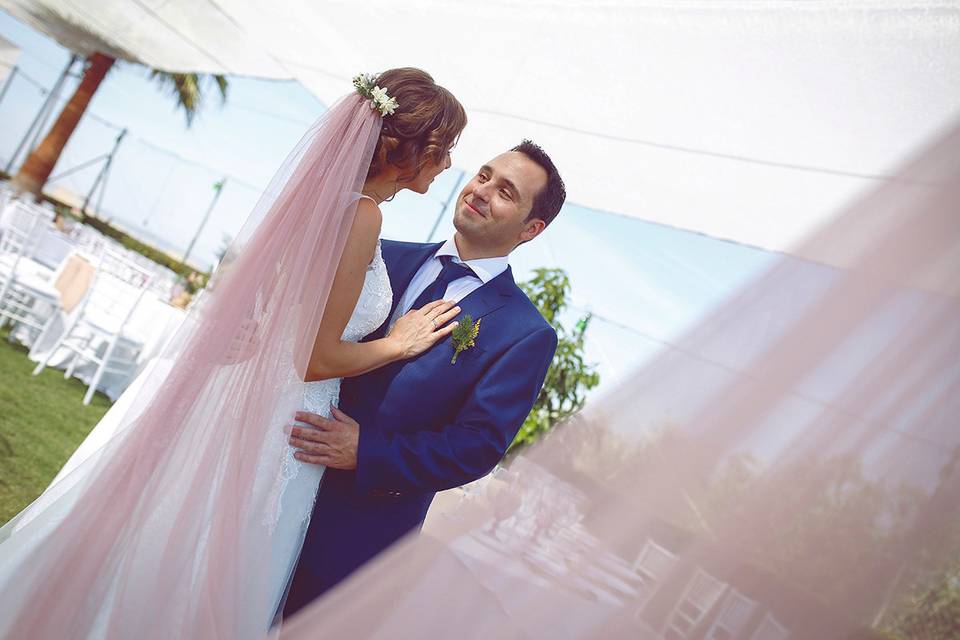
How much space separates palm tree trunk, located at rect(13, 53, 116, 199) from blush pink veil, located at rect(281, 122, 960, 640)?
45.4 ft

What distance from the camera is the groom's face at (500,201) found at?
2.12 meters

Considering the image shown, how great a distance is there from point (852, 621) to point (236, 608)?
1310 millimetres

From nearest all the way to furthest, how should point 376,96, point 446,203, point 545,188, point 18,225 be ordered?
point 376,96 → point 545,188 → point 446,203 → point 18,225

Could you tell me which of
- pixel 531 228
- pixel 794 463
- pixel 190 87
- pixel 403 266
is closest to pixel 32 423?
pixel 403 266

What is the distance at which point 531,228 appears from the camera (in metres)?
2.26

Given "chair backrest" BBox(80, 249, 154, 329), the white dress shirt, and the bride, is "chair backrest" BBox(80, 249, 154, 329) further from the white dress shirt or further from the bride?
the bride

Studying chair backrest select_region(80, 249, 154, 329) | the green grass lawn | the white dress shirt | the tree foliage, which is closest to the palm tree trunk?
the green grass lawn

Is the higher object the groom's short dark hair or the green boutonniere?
the groom's short dark hair

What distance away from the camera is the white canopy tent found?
1893 millimetres

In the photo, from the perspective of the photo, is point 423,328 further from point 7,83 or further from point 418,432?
point 7,83

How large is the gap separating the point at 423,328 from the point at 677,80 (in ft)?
5.08

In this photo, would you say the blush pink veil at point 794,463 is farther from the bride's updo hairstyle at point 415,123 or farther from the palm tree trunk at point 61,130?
the palm tree trunk at point 61,130

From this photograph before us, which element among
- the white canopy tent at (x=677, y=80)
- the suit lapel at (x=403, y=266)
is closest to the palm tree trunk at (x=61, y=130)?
the white canopy tent at (x=677, y=80)

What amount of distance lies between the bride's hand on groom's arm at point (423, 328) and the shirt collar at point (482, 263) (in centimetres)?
19
